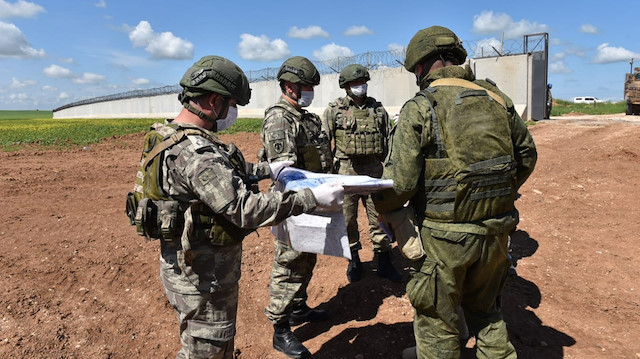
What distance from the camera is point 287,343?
3.46 meters

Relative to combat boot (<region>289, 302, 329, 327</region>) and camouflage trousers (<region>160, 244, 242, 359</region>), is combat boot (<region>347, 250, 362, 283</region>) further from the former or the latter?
camouflage trousers (<region>160, 244, 242, 359</region>)

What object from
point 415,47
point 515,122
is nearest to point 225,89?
point 415,47

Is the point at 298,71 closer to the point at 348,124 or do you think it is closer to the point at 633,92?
the point at 348,124

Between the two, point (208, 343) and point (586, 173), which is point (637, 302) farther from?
point (586, 173)

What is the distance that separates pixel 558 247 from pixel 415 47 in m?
3.73

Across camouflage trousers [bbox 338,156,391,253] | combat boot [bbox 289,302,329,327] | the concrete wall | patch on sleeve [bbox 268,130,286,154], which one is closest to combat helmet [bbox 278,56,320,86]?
patch on sleeve [bbox 268,130,286,154]

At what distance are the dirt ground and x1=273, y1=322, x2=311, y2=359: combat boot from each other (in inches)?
3.2

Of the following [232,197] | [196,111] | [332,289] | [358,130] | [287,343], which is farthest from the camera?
[358,130]

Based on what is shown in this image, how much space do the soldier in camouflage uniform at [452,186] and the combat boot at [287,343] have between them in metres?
1.23

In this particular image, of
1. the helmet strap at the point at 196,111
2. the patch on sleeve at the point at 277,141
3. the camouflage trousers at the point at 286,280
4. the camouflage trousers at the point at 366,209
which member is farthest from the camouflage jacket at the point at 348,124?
the helmet strap at the point at 196,111

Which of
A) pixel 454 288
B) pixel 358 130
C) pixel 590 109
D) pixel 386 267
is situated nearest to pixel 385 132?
pixel 358 130

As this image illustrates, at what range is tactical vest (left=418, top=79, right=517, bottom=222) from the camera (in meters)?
2.23

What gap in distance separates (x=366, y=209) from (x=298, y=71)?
6.21ft

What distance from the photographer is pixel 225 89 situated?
2.30 m
